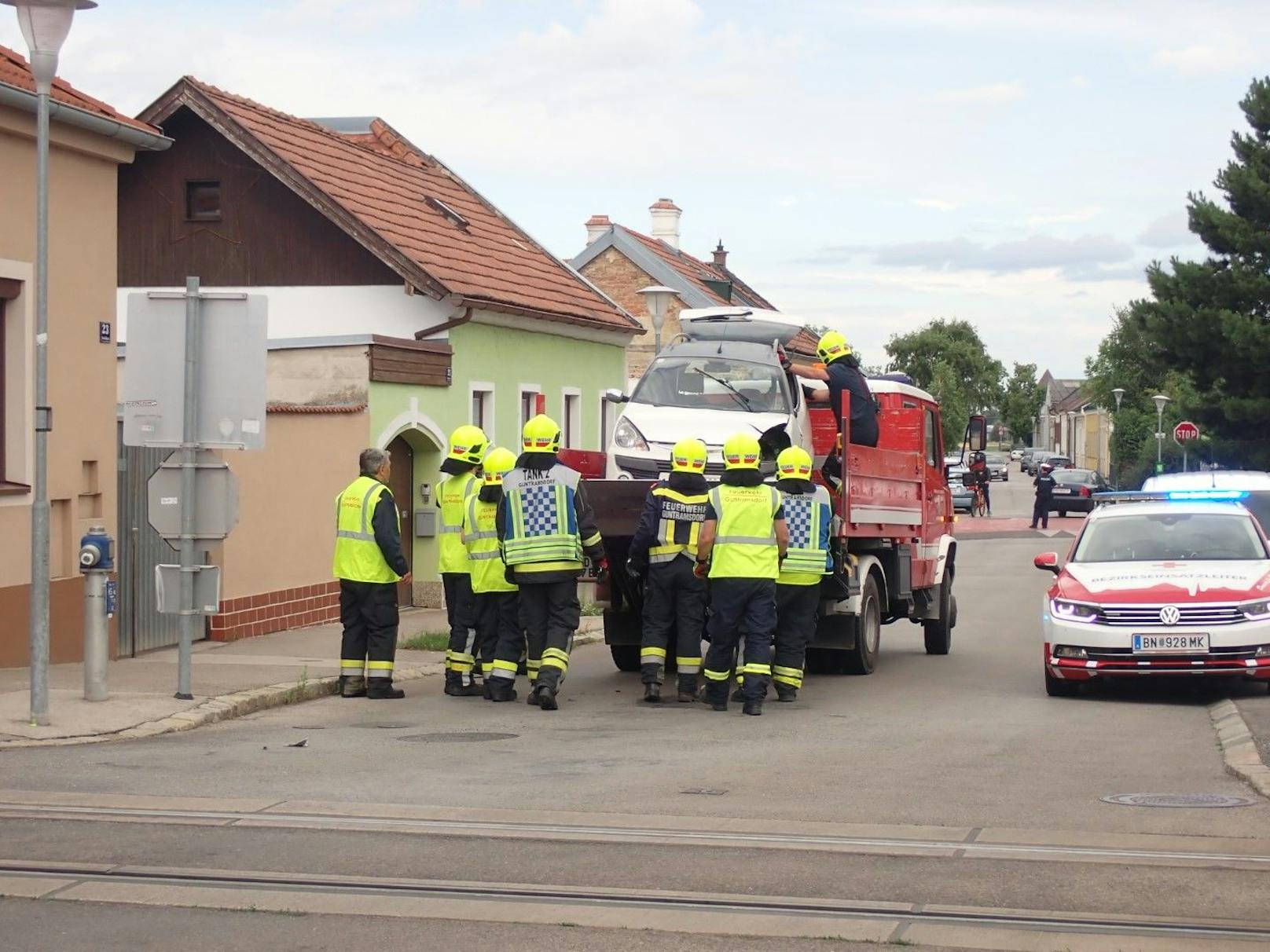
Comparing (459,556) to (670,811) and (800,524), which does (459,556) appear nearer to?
(800,524)

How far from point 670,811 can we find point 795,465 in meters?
5.39

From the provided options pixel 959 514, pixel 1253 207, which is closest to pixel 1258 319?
pixel 1253 207

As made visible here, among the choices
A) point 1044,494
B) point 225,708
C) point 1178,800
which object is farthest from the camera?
point 1044,494

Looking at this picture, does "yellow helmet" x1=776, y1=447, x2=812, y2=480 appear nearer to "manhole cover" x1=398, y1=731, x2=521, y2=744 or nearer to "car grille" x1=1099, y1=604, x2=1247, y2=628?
"car grille" x1=1099, y1=604, x2=1247, y2=628

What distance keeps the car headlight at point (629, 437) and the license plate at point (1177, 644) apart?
426 centimetres

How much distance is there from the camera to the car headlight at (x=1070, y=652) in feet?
44.0

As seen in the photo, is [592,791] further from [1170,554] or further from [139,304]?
[1170,554]

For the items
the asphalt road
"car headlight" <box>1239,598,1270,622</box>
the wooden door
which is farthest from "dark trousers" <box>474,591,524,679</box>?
the wooden door

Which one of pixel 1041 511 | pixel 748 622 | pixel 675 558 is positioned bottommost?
pixel 1041 511

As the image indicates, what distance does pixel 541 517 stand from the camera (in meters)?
12.9

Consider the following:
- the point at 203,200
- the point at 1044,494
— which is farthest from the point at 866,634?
the point at 1044,494

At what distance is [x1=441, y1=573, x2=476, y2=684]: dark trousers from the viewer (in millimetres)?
13820

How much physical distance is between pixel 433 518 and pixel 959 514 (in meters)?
43.9

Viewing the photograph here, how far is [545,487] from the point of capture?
13.0 meters
